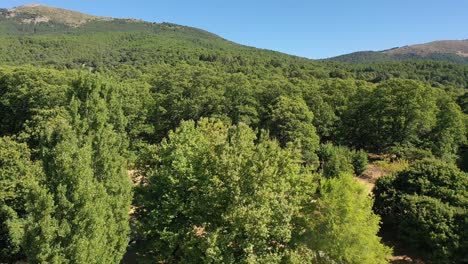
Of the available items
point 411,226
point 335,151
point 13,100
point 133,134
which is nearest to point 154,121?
point 133,134

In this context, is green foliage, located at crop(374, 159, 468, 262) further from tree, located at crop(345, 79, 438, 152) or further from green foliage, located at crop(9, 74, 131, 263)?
green foliage, located at crop(9, 74, 131, 263)

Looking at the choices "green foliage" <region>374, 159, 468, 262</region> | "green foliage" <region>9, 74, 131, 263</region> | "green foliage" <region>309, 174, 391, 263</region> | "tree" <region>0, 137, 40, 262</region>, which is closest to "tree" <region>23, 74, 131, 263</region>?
"green foliage" <region>9, 74, 131, 263</region>

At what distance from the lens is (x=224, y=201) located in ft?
51.0

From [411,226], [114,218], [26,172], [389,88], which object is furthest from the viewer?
[389,88]

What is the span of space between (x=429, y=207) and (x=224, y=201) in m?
13.6

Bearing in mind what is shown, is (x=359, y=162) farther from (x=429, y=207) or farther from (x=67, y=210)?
(x=67, y=210)

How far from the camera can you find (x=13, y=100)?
44781 millimetres

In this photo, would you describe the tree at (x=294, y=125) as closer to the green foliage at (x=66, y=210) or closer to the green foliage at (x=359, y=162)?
the green foliage at (x=359, y=162)

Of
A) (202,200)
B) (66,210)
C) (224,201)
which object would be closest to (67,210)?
(66,210)

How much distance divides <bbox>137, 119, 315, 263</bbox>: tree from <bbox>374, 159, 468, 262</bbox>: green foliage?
892 centimetres

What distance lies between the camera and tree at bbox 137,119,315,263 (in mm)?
14602

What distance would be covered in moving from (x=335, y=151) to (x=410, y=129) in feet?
36.5

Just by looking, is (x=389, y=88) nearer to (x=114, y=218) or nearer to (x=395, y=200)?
(x=395, y=200)

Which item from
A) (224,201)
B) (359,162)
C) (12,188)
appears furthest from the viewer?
(359,162)
